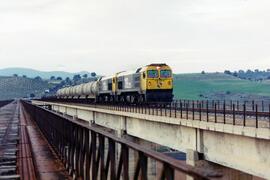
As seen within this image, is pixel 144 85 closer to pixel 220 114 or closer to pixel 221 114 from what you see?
pixel 220 114

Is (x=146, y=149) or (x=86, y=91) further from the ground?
(x=86, y=91)

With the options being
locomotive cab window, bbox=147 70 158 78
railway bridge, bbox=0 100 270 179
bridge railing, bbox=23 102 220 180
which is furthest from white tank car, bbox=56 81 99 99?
bridge railing, bbox=23 102 220 180

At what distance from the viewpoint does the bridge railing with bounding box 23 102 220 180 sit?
4578 mm

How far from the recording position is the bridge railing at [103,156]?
180 inches

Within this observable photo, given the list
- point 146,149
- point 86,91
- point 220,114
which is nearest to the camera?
point 146,149

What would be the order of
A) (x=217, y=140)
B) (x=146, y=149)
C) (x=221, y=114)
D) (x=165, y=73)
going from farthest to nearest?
(x=165, y=73), (x=221, y=114), (x=217, y=140), (x=146, y=149)

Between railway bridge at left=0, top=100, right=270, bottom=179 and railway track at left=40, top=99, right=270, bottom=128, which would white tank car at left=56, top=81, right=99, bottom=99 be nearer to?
railway track at left=40, top=99, right=270, bottom=128

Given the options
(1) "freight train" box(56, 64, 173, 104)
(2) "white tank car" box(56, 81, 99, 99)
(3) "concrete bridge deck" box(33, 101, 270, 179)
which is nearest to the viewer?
(3) "concrete bridge deck" box(33, 101, 270, 179)

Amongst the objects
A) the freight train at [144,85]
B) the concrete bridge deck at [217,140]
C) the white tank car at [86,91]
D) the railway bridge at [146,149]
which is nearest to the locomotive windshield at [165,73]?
the freight train at [144,85]

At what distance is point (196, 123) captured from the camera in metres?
24.7

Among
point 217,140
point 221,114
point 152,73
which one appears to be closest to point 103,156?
point 217,140

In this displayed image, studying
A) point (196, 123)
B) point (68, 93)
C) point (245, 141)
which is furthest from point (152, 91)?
point (68, 93)

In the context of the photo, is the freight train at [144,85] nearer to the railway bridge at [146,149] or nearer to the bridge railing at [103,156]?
the railway bridge at [146,149]

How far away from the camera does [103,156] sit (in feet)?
27.2
